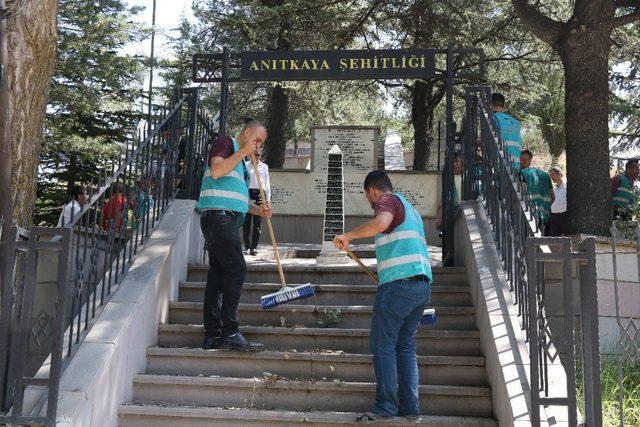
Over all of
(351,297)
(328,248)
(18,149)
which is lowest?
(351,297)

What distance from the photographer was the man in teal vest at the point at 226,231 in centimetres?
546

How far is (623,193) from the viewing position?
977 centimetres

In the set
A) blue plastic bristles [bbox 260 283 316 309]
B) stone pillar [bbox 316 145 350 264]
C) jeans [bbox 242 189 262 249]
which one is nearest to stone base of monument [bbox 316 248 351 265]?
stone pillar [bbox 316 145 350 264]

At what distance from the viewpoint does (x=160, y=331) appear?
5949 millimetres

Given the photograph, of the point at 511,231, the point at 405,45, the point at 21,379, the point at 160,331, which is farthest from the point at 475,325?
the point at 405,45

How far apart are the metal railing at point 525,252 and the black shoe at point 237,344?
2.01 metres

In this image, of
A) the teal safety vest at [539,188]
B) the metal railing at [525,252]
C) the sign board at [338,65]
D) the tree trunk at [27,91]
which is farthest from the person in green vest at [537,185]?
the tree trunk at [27,91]

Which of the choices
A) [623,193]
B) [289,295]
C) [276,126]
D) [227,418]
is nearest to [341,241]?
[289,295]

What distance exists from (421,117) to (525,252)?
568 inches

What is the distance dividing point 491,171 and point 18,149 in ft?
13.7

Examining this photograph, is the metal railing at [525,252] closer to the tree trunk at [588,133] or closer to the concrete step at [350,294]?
the concrete step at [350,294]

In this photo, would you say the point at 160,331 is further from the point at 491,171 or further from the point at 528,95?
the point at 528,95

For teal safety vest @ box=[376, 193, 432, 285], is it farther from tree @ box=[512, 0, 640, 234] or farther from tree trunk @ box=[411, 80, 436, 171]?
tree trunk @ box=[411, 80, 436, 171]

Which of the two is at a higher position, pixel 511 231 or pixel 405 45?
pixel 405 45
